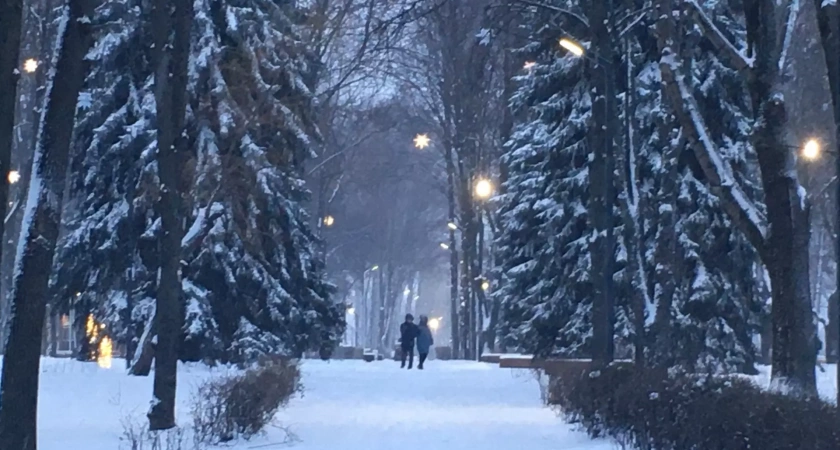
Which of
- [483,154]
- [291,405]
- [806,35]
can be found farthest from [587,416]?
[483,154]

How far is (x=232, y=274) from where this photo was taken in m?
29.1

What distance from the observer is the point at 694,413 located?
1059cm

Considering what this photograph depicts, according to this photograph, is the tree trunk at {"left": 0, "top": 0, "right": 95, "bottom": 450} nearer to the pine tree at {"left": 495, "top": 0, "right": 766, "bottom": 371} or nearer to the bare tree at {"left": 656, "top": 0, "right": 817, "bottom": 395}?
the bare tree at {"left": 656, "top": 0, "right": 817, "bottom": 395}

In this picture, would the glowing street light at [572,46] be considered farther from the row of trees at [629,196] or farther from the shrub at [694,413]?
the shrub at [694,413]

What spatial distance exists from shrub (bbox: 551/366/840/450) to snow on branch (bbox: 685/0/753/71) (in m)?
3.95

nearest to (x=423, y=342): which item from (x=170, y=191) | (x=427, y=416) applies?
(x=427, y=416)

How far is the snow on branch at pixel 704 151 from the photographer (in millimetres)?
15938

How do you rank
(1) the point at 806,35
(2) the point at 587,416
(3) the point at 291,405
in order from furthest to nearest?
1. (1) the point at 806,35
2. (3) the point at 291,405
3. (2) the point at 587,416

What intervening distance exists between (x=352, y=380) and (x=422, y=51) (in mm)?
19493

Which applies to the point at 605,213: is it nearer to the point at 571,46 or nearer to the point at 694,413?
the point at 571,46

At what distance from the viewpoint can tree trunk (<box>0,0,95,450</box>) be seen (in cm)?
1092

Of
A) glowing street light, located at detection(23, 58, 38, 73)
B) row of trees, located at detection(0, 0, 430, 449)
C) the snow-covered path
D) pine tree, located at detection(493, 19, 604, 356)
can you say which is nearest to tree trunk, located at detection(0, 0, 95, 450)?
the snow-covered path

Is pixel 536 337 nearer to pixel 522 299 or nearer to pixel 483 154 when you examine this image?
pixel 522 299

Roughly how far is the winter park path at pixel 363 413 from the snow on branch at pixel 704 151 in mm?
3568
